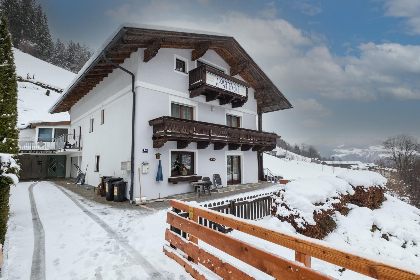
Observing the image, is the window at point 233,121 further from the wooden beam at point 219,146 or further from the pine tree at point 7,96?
the pine tree at point 7,96

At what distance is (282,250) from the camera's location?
219 inches

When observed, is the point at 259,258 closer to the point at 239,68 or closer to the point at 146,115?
the point at 146,115

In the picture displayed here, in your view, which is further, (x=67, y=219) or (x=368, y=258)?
(x=67, y=219)

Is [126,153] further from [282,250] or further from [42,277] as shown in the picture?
[282,250]

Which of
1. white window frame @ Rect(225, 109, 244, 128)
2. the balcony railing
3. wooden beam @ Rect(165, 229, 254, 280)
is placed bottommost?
wooden beam @ Rect(165, 229, 254, 280)

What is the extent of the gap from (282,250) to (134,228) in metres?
4.19

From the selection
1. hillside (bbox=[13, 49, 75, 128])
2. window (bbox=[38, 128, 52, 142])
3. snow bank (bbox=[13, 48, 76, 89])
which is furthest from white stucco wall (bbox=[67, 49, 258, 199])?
snow bank (bbox=[13, 48, 76, 89])

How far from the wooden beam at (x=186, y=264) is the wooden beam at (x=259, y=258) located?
0.51 meters

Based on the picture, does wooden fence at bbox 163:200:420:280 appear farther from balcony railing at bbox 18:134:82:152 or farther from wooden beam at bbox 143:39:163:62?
balcony railing at bbox 18:134:82:152

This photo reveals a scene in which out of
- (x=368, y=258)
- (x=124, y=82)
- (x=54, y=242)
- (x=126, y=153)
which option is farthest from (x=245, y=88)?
(x=368, y=258)

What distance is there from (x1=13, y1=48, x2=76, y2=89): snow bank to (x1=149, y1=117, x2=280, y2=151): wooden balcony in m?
53.4

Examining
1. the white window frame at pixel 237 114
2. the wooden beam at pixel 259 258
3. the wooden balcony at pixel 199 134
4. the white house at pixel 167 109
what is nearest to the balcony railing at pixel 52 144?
the white house at pixel 167 109

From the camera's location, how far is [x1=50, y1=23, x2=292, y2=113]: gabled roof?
9.93 metres

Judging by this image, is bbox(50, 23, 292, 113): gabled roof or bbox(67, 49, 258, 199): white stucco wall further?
bbox(67, 49, 258, 199): white stucco wall
